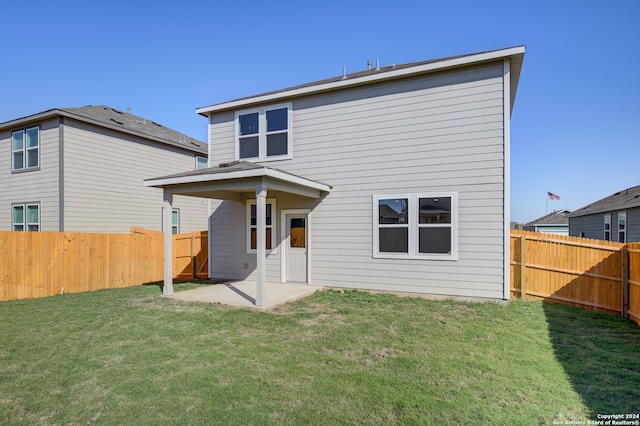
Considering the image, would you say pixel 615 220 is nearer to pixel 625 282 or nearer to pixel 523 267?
pixel 625 282

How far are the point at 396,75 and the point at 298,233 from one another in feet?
16.5

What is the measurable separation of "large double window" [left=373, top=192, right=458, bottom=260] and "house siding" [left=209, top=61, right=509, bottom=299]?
179 millimetres

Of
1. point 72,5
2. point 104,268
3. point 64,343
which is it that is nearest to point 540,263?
point 64,343

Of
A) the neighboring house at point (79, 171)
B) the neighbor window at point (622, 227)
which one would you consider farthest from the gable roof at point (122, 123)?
the neighbor window at point (622, 227)

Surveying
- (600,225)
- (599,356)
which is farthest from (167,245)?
(600,225)

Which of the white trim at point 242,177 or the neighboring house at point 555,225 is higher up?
the white trim at point 242,177

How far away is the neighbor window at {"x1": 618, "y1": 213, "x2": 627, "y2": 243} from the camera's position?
14945 millimetres

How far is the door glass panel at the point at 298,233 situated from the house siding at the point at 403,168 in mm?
364

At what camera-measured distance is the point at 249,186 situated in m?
7.06

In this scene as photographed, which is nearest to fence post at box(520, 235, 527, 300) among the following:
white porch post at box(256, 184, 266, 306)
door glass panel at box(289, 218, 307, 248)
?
door glass panel at box(289, 218, 307, 248)

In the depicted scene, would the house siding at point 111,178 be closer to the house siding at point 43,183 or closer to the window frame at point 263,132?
the house siding at point 43,183

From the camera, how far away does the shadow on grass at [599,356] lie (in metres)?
3.18

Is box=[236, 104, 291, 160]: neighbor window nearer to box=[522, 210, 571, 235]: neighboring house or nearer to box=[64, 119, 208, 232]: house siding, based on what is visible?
box=[64, 119, 208, 232]: house siding

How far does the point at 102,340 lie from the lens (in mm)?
4793
